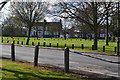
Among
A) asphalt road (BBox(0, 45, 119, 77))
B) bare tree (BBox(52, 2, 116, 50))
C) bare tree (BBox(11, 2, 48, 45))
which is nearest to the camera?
asphalt road (BBox(0, 45, 119, 77))

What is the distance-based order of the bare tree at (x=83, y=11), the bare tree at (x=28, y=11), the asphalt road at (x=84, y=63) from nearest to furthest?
the asphalt road at (x=84, y=63)
the bare tree at (x=83, y=11)
the bare tree at (x=28, y=11)

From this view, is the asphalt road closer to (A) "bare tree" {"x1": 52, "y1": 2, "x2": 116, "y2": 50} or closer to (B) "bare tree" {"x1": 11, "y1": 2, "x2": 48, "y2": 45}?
(A) "bare tree" {"x1": 52, "y1": 2, "x2": 116, "y2": 50}

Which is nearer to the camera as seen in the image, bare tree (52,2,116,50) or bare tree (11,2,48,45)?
bare tree (52,2,116,50)

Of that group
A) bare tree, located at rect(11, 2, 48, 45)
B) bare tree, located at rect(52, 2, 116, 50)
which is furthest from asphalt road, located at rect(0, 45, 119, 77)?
bare tree, located at rect(11, 2, 48, 45)

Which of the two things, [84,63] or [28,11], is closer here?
[84,63]

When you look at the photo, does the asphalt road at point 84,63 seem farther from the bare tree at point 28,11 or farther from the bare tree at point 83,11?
the bare tree at point 28,11

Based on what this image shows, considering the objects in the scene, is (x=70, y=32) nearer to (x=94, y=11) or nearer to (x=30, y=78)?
(x=94, y=11)

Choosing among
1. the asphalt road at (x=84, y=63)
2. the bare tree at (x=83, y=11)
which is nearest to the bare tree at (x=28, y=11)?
the bare tree at (x=83, y=11)

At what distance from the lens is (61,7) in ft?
62.3

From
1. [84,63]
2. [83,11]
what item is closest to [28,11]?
[83,11]

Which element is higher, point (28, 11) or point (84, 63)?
point (28, 11)

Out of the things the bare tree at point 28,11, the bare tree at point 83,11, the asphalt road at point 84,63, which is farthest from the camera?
the bare tree at point 28,11

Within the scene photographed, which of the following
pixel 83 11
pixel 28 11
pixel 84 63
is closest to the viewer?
pixel 84 63

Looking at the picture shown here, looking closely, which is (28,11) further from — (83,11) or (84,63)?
(84,63)
